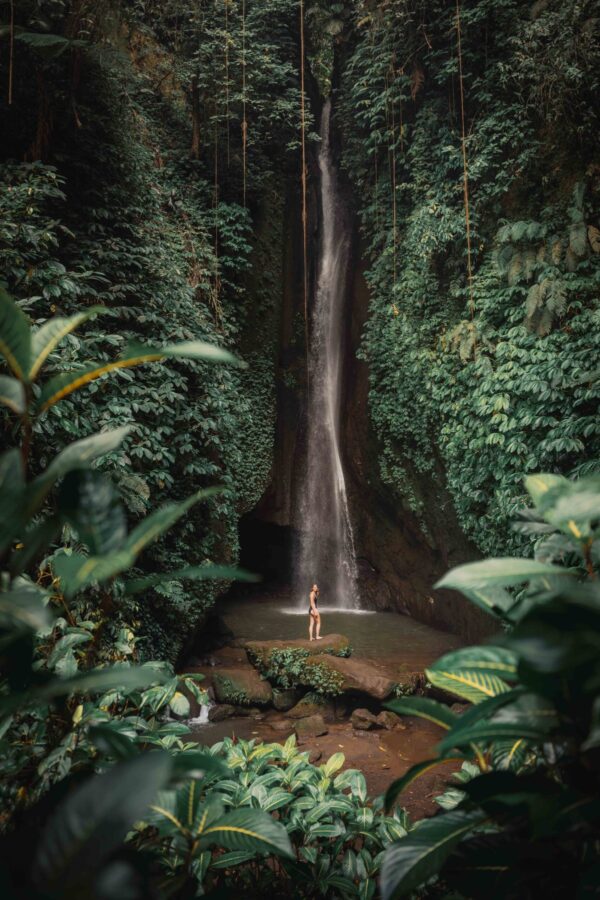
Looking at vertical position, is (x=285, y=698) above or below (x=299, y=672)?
below

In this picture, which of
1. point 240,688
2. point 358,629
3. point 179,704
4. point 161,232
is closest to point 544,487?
point 179,704

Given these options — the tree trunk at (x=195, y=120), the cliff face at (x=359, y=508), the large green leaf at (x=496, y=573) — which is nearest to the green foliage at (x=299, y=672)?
the cliff face at (x=359, y=508)

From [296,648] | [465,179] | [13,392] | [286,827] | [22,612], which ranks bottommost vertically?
[296,648]

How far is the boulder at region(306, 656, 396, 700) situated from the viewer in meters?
6.49

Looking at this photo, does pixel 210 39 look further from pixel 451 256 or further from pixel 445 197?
pixel 451 256

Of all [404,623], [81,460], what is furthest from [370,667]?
[81,460]

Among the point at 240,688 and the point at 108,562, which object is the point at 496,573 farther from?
the point at 240,688

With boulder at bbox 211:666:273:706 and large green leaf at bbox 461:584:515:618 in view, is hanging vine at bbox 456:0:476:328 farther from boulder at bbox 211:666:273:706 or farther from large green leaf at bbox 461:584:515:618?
large green leaf at bbox 461:584:515:618

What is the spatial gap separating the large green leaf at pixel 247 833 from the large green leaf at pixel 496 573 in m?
0.71

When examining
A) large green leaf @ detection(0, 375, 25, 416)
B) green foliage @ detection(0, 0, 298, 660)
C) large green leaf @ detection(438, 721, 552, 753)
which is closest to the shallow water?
green foliage @ detection(0, 0, 298, 660)

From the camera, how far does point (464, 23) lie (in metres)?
7.36

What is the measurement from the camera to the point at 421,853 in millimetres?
873

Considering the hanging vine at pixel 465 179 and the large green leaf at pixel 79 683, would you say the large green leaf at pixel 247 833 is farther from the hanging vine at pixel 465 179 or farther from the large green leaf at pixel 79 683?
the hanging vine at pixel 465 179

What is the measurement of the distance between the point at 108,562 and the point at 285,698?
6.72 metres
